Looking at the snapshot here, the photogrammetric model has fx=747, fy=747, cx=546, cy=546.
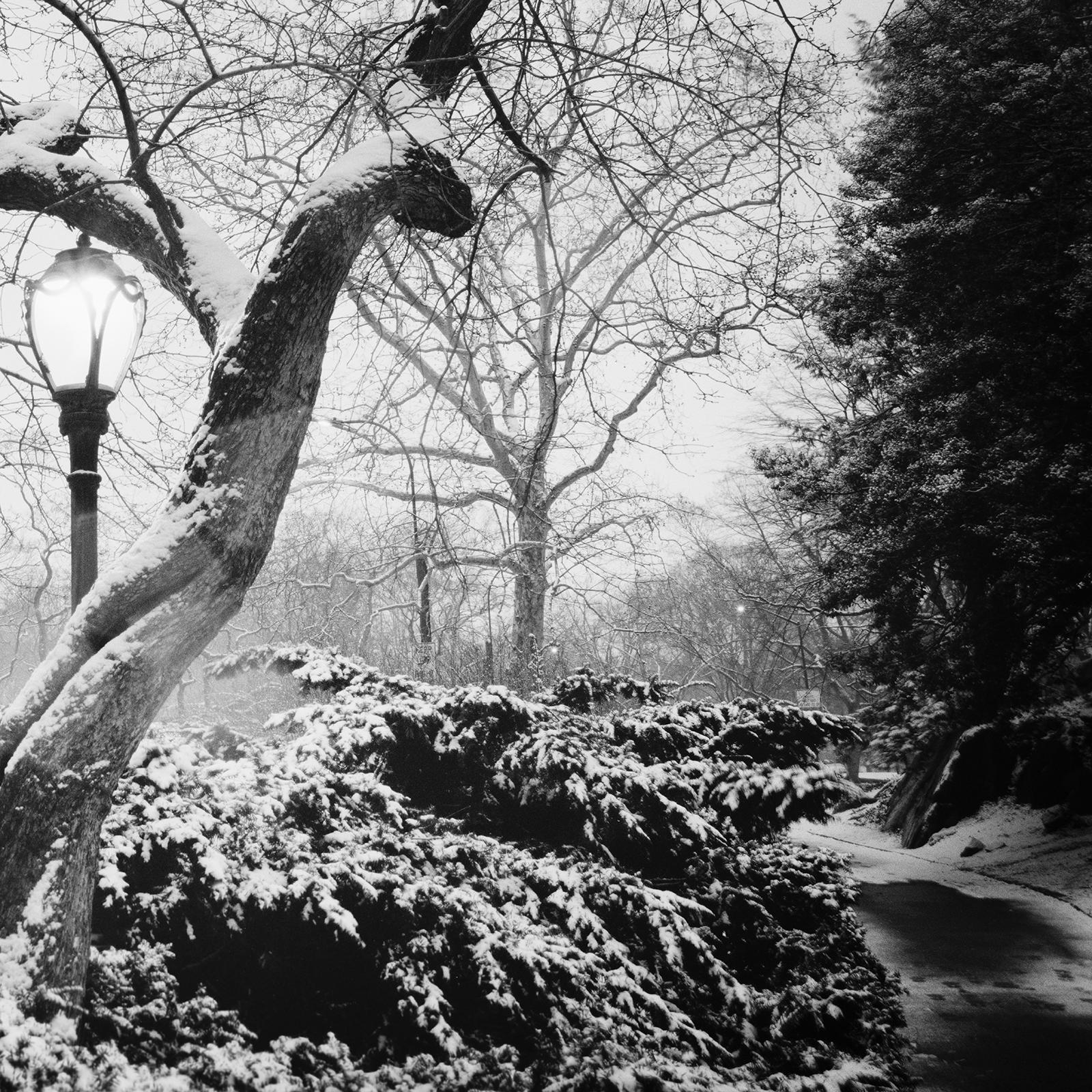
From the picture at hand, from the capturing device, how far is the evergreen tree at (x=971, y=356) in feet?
23.3

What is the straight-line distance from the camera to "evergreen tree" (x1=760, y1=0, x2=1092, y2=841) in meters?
7.09

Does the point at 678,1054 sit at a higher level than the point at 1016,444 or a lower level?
lower

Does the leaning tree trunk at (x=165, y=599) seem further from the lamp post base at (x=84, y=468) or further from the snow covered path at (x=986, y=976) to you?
the snow covered path at (x=986, y=976)

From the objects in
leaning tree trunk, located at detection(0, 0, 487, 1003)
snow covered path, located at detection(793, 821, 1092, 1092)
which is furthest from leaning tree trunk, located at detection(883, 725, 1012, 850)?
leaning tree trunk, located at detection(0, 0, 487, 1003)

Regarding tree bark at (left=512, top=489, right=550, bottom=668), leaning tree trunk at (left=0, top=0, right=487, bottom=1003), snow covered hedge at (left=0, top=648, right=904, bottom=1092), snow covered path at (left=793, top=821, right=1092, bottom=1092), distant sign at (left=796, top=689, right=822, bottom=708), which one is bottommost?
snow covered path at (left=793, top=821, right=1092, bottom=1092)

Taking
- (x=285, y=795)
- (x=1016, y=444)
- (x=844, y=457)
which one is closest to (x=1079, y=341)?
(x=1016, y=444)

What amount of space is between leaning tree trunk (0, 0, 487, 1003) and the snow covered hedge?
342 millimetres

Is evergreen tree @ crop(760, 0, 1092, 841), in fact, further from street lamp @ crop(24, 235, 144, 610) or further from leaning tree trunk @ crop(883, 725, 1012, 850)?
street lamp @ crop(24, 235, 144, 610)

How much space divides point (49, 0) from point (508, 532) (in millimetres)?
2993

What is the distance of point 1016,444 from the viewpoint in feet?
24.2

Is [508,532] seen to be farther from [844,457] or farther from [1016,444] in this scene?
[844,457]

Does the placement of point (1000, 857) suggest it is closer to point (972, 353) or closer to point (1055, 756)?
point (1055, 756)

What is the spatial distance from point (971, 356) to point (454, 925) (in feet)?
26.1

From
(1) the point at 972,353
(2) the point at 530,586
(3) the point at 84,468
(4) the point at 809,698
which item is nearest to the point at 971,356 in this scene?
(1) the point at 972,353
